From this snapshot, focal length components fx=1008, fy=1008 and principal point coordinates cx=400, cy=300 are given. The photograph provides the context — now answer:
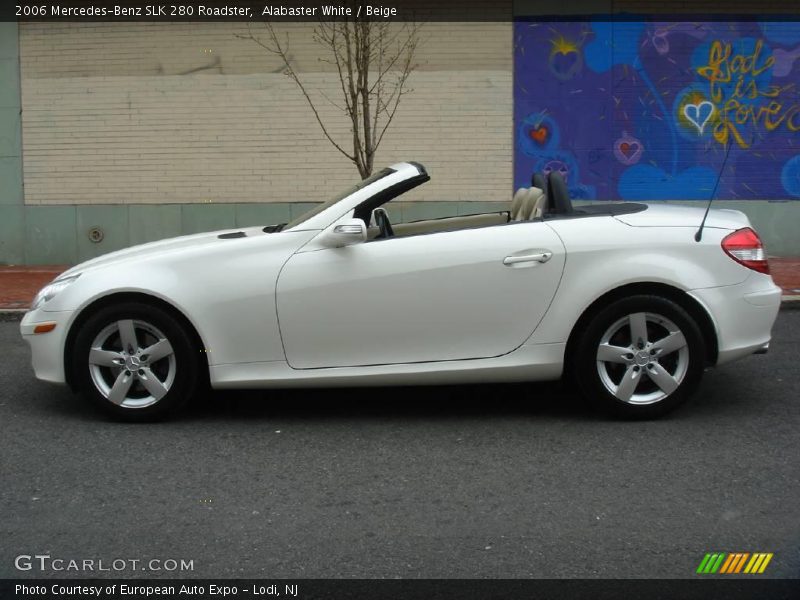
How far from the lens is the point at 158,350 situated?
221 inches

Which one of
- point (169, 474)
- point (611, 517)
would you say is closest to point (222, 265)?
point (169, 474)

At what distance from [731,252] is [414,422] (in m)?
2.03

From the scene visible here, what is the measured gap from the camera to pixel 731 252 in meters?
5.67

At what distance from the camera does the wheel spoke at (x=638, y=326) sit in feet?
18.2

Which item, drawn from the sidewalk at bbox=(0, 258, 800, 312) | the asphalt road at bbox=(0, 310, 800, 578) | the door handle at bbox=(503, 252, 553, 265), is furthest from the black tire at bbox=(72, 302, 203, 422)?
the sidewalk at bbox=(0, 258, 800, 312)

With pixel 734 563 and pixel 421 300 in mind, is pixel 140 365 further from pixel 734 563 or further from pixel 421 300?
pixel 734 563

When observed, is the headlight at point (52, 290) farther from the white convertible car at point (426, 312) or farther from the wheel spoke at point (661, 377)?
the wheel spoke at point (661, 377)

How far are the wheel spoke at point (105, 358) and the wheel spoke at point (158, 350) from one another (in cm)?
15

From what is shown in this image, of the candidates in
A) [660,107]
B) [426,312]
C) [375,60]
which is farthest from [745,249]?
[375,60]

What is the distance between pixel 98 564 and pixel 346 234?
7.83 feet

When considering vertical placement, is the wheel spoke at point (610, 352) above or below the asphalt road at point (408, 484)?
above

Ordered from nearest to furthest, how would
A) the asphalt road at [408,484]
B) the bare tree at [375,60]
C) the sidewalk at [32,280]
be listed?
the asphalt road at [408,484] → the sidewalk at [32,280] → the bare tree at [375,60]

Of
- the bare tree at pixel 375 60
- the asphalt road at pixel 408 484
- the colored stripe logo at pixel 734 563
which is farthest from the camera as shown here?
the bare tree at pixel 375 60

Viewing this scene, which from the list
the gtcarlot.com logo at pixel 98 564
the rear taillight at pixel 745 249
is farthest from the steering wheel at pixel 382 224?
the gtcarlot.com logo at pixel 98 564
